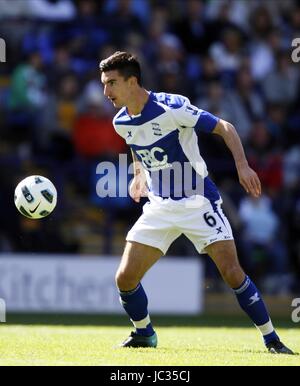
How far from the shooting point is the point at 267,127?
1595 centimetres

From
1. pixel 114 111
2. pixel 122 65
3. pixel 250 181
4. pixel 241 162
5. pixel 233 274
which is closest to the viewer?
pixel 250 181

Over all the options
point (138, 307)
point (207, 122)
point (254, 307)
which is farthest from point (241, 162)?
point (138, 307)

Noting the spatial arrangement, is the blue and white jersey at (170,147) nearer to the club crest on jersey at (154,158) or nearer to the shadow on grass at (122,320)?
the club crest on jersey at (154,158)

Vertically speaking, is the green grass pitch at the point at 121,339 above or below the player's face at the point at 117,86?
below

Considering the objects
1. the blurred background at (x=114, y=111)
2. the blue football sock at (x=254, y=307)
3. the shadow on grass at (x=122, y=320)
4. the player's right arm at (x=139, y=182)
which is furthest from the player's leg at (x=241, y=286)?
the blurred background at (x=114, y=111)

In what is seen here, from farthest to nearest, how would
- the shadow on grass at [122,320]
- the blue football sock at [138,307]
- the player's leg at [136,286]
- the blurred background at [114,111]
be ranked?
the blurred background at [114,111] → the shadow on grass at [122,320] → the blue football sock at [138,307] → the player's leg at [136,286]

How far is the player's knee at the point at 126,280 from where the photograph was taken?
8.11 meters

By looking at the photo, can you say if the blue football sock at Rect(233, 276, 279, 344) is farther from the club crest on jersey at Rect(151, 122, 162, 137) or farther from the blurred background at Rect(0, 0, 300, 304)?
the blurred background at Rect(0, 0, 300, 304)

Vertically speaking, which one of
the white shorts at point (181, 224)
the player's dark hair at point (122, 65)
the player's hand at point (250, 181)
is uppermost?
the player's dark hair at point (122, 65)

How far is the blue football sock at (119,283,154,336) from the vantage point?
323 inches

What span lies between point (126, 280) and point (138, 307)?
0.85ft

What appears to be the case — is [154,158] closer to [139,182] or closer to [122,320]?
[139,182]

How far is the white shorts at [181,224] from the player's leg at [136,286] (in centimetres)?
8

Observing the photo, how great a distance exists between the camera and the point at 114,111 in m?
15.2
